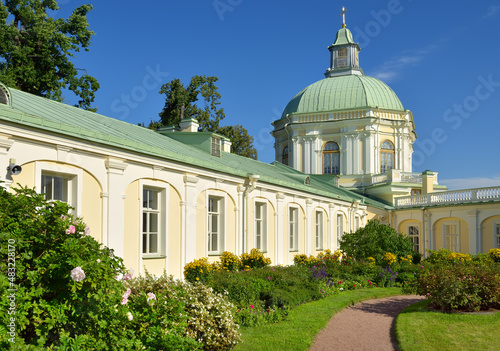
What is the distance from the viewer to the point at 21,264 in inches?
237

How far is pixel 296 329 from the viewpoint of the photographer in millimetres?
10977

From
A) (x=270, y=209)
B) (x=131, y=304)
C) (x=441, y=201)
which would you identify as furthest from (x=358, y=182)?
(x=131, y=304)

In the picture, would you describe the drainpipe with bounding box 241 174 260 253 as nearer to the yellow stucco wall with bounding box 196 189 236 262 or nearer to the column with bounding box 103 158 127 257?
the yellow stucco wall with bounding box 196 189 236 262

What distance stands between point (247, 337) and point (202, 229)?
5561 millimetres

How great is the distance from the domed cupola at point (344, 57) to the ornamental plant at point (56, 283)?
45884mm

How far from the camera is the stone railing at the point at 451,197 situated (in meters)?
28.8

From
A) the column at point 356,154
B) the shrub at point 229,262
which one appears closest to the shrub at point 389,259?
the shrub at point 229,262

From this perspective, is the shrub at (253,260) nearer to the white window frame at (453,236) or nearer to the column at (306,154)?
the white window frame at (453,236)

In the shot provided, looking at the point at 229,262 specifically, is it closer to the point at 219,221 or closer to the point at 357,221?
the point at 219,221

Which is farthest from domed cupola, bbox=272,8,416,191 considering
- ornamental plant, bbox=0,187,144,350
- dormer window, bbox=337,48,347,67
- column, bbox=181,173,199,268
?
ornamental plant, bbox=0,187,144,350

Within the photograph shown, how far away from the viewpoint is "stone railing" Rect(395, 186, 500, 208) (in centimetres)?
2878

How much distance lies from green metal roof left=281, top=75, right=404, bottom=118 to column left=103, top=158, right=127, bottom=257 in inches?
1314

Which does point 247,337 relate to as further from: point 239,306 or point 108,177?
point 108,177

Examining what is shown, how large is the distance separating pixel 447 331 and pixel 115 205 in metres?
7.77
